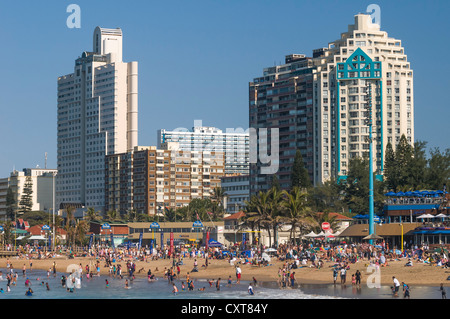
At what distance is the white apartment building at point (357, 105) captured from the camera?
172000 mm

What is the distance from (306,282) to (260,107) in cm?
11878

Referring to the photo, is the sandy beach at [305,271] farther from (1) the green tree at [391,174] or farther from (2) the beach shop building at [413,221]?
(1) the green tree at [391,174]

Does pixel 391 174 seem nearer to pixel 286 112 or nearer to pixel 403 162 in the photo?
pixel 403 162

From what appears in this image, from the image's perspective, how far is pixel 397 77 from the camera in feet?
570

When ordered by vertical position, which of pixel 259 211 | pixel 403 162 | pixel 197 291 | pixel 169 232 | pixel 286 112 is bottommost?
pixel 197 291

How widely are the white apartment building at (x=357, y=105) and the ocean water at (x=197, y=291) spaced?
96409mm

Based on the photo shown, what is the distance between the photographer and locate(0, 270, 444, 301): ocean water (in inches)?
2427

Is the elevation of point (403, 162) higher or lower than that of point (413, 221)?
higher

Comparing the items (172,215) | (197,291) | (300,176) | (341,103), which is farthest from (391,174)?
(172,215)

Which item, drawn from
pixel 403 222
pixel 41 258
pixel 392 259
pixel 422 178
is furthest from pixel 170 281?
pixel 422 178

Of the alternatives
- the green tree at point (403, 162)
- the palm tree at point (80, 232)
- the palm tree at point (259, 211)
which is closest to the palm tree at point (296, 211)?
the palm tree at point (259, 211)

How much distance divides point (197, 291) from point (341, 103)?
111571 millimetres

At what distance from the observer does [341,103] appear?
571 ft

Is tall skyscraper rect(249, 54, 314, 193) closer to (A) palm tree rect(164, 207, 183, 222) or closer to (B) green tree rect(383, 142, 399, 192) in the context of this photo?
(A) palm tree rect(164, 207, 183, 222)
